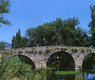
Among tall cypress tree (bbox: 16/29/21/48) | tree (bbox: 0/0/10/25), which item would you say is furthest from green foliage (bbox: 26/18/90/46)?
tree (bbox: 0/0/10/25)

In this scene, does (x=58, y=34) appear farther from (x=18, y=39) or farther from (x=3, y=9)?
(x=3, y=9)

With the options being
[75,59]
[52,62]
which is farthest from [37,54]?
[52,62]

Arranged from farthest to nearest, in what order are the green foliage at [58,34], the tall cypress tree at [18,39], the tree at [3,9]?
the tall cypress tree at [18,39] < the green foliage at [58,34] < the tree at [3,9]

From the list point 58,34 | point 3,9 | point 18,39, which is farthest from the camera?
point 18,39

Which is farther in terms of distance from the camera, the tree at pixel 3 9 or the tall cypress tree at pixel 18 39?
the tall cypress tree at pixel 18 39

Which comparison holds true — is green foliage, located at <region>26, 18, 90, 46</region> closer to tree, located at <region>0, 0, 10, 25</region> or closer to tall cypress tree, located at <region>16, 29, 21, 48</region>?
tall cypress tree, located at <region>16, 29, 21, 48</region>

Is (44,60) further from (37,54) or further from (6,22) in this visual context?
(6,22)

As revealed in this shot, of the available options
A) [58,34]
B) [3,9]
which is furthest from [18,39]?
[3,9]

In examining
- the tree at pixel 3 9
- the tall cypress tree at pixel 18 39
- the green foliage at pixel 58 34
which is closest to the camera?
the tree at pixel 3 9

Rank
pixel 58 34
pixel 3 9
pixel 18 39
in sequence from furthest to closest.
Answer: pixel 18 39
pixel 58 34
pixel 3 9

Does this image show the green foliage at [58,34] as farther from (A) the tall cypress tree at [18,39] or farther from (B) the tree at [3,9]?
(B) the tree at [3,9]

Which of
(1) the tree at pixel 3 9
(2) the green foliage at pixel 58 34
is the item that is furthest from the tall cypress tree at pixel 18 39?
(1) the tree at pixel 3 9

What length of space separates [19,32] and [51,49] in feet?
47.4

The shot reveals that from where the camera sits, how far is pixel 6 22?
10414 millimetres
